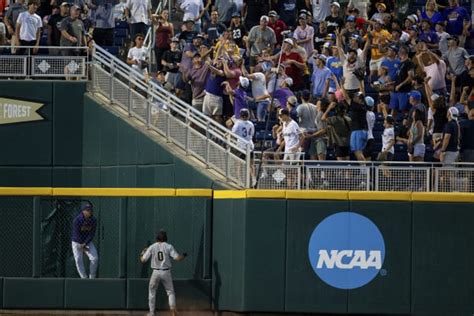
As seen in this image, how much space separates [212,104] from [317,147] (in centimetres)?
271

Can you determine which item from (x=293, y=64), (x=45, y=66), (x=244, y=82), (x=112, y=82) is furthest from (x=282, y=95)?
(x=45, y=66)

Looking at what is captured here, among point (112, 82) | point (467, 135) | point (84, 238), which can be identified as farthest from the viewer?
point (112, 82)

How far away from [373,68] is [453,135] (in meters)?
4.63

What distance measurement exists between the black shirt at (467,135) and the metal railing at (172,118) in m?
3.78

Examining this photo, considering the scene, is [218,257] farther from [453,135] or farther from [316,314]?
[453,135]

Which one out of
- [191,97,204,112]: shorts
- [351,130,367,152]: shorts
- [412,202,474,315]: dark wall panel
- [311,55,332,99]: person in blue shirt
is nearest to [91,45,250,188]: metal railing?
[191,97,204,112]: shorts

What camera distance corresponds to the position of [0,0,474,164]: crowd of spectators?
1151 inches

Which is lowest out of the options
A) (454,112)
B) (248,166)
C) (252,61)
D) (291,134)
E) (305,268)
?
(305,268)

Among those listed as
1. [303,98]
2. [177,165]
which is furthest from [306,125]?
[177,165]

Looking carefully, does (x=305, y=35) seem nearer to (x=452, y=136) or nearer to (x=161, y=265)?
(x=452, y=136)

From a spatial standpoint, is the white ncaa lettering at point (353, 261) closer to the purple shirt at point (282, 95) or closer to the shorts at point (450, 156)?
the shorts at point (450, 156)

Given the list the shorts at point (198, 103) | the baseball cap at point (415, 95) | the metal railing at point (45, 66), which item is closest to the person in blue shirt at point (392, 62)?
the baseball cap at point (415, 95)

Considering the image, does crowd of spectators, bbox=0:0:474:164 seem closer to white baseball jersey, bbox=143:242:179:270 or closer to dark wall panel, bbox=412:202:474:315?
dark wall panel, bbox=412:202:474:315

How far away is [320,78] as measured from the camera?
31672mm
